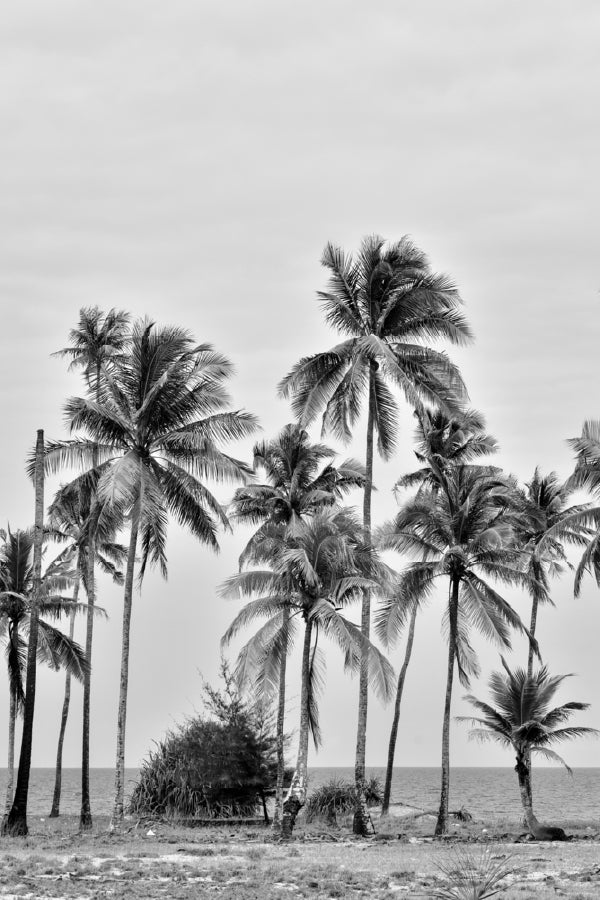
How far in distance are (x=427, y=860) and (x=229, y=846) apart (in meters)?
5.28

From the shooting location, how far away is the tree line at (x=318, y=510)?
3162 cm

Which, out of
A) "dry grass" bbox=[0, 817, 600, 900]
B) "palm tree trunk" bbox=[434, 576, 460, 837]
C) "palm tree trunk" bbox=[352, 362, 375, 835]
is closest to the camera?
"dry grass" bbox=[0, 817, 600, 900]

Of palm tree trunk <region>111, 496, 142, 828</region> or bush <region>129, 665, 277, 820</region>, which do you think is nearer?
palm tree trunk <region>111, 496, 142, 828</region>

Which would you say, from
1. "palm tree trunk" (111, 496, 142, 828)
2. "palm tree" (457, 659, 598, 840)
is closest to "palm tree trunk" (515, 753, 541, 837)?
"palm tree" (457, 659, 598, 840)

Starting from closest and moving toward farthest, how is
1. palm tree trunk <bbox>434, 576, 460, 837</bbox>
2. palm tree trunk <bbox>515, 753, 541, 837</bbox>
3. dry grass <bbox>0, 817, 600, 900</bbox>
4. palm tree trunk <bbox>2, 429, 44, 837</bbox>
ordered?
1. dry grass <bbox>0, 817, 600, 900</bbox>
2. palm tree trunk <bbox>2, 429, 44, 837</bbox>
3. palm tree trunk <bbox>434, 576, 460, 837</bbox>
4. palm tree trunk <bbox>515, 753, 541, 837</bbox>

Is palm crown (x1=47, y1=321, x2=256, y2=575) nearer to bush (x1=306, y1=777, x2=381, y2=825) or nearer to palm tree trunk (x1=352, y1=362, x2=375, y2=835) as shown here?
palm tree trunk (x1=352, y1=362, x2=375, y2=835)

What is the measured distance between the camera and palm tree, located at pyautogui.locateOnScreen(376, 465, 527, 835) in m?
33.7

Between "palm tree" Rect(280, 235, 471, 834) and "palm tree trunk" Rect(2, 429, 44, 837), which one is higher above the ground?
"palm tree" Rect(280, 235, 471, 834)

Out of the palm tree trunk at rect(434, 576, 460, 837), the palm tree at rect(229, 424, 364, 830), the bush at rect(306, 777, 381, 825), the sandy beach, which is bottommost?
the bush at rect(306, 777, 381, 825)

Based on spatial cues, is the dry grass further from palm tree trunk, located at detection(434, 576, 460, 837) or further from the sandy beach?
palm tree trunk, located at detection(434, 576, 460, 837)

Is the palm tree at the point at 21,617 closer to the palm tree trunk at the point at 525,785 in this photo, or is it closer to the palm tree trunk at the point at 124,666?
the palm tree trunk at the point at 124,666

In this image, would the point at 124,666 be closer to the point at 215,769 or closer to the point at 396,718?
the point at 215,769

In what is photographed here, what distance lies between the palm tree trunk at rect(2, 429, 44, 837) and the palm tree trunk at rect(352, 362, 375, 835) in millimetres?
8817

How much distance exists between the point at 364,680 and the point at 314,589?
163 inches
